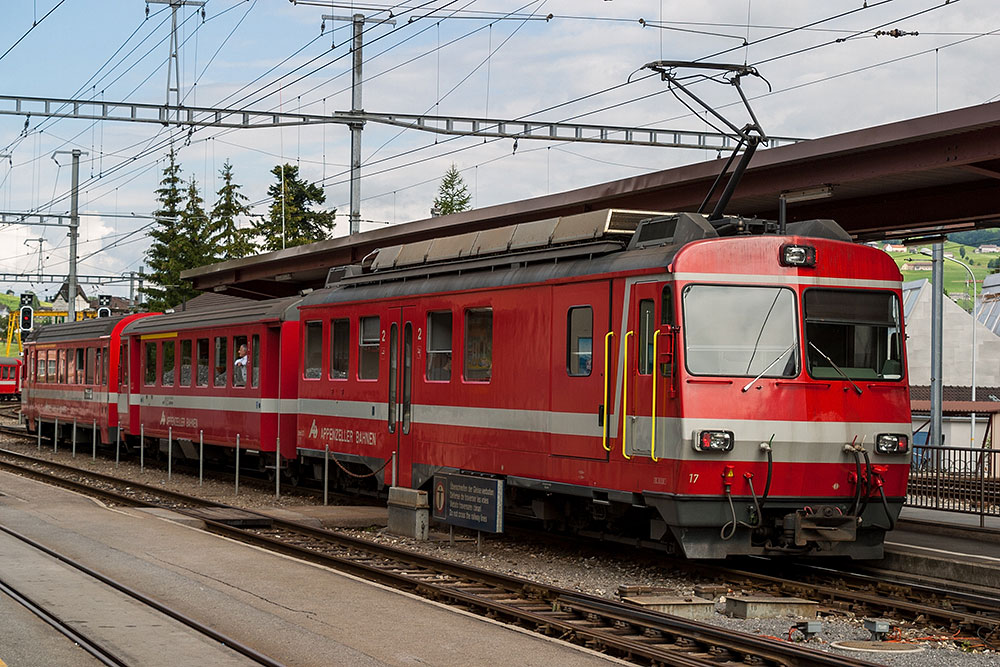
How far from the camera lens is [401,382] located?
16828 mm

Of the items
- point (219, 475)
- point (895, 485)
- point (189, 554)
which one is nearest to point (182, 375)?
point (219, 475)

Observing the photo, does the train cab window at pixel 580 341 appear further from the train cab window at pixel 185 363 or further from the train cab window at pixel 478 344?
the train cab window at pixel 185 363

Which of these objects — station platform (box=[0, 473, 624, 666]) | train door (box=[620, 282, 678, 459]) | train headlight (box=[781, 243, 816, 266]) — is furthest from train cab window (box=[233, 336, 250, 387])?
train headlight (box=[781, 243, 816, 266])

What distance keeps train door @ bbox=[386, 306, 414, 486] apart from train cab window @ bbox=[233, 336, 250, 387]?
6.74 m

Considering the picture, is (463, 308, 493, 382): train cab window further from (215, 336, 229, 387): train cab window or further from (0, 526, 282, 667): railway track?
(215, 336, 229, 387): train cab window

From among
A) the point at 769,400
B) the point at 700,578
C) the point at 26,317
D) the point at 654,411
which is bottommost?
the point at 700,578

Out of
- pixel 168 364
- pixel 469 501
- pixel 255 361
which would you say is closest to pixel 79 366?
pixel 168 364

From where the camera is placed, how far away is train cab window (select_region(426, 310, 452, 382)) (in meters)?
15.8

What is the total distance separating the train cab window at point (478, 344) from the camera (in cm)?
1492

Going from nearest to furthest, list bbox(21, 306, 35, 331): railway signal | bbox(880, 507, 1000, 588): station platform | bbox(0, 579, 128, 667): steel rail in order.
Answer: bbox(0, 579, 128, 667): steel rail, bbox(880, 507, 1000, 588): station platform, bbox(21, 306, 35, 331): railway signal

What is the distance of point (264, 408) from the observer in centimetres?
2233

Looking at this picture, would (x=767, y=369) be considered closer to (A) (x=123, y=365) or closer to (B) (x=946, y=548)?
(B) (x=946, y=548)

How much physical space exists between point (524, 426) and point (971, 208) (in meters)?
7.22

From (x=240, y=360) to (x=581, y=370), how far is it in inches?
455
